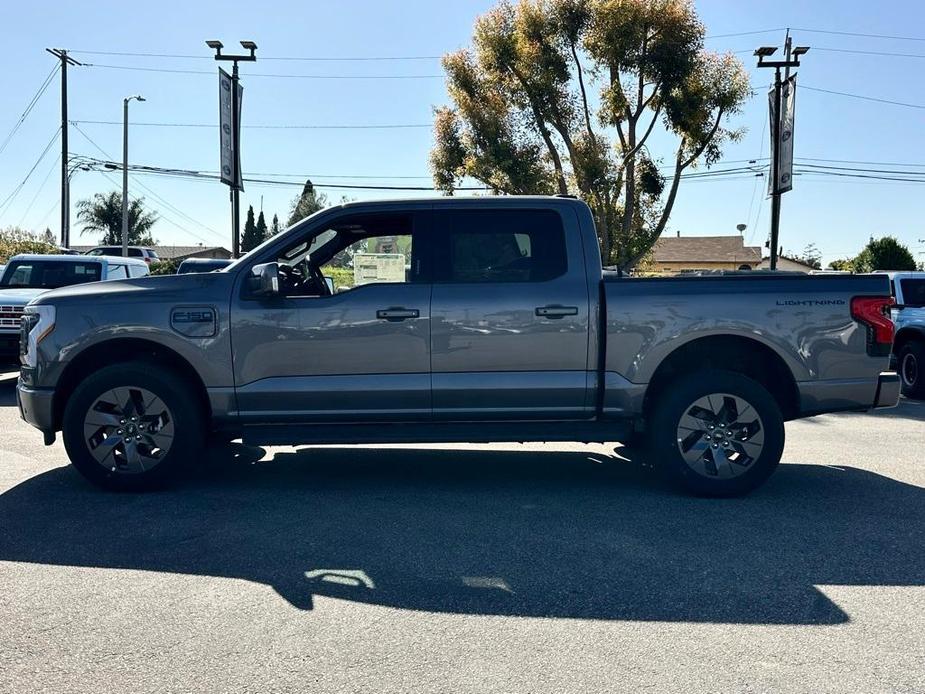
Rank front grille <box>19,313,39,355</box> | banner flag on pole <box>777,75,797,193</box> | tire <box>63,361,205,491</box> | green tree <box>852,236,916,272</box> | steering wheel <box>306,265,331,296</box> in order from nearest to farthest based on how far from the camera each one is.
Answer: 1. tire <box>63,361,205,491</box>
2. front grille <box>19,313,39,355</box>
3. steering wheel <box>306,265,331,296</box>
4. banner flag on pole <box>777,75,797,193</box>
5. green tree <box>852,236,916,272</box>

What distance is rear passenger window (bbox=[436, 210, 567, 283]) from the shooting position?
19.9ft

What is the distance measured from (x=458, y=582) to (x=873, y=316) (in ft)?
11.7

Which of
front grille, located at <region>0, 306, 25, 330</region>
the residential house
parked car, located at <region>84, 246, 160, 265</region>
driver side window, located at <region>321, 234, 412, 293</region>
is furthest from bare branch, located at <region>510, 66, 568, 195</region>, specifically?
the residential house

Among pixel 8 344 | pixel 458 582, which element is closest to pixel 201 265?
pixel 8 344

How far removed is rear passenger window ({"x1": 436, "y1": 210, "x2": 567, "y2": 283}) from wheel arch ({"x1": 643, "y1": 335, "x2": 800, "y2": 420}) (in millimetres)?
1076

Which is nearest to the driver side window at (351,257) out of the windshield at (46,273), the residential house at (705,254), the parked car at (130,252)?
the windshield at (46,273)

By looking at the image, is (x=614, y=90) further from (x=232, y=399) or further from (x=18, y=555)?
(x=18, y=555)

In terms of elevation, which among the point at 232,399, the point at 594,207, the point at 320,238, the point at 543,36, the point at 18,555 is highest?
the point at 543,36

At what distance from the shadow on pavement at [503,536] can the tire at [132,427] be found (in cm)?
19

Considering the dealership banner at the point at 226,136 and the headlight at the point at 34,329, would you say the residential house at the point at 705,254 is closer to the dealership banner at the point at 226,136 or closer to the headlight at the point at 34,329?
the dealership banner at the point at 226,136

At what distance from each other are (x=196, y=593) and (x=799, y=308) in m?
4.30

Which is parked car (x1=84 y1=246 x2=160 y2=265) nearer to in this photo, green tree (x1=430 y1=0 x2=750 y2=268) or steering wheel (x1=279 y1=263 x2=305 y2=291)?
green tree (x1=430 y1=0 x2=750 y2=268)

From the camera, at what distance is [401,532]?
515 cm

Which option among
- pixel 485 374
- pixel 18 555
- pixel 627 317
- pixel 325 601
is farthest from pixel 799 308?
pixel 18 555
